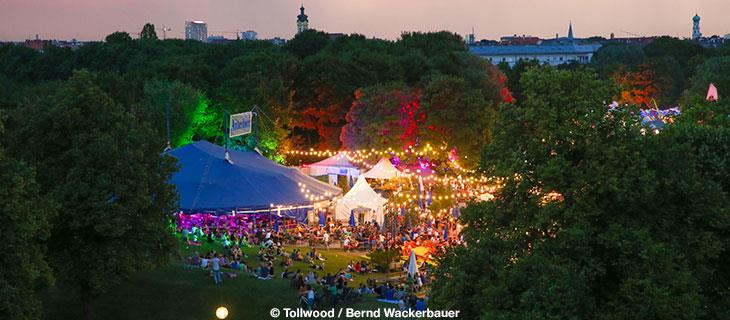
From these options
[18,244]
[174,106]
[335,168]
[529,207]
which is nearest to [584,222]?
[529,207]

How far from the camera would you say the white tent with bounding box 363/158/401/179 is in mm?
47944

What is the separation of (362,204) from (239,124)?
263 inches

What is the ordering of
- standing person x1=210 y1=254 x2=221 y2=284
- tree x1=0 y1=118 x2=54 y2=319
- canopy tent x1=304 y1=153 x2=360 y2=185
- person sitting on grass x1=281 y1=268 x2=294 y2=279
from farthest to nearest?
canopy tent x1=304 y1=153 x2=360 y2=185
person sitting on grass x1=281 y1=268 x2=294 y2=279
standing person x1=210 y1=254 x2=221 y2=284
tree x1=0 y1=118 x2=54 y2=319

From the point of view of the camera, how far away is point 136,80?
217 ft

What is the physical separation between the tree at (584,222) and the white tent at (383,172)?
2914 cm

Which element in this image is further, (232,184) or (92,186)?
(232,184)

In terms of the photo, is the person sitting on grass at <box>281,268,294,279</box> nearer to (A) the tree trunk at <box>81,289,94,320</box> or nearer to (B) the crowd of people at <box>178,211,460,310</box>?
(B) the crowd of people at <box>178,211,460,310</box>

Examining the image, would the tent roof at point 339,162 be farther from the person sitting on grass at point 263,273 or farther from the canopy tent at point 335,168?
the person sitting on grass at point 263,273

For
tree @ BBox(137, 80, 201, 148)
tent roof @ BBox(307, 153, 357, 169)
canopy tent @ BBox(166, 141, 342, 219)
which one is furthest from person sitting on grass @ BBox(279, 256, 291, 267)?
tree @ BBox(137, 80, 201, 148)

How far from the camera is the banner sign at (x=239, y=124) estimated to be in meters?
41.9

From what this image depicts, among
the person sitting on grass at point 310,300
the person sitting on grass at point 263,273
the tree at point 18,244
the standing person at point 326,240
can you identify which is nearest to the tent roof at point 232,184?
the standing person at point 326,240

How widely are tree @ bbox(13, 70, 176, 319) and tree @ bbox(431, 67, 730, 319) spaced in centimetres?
983

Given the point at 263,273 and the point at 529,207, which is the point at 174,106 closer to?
the point at 263,273

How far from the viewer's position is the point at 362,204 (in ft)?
137
